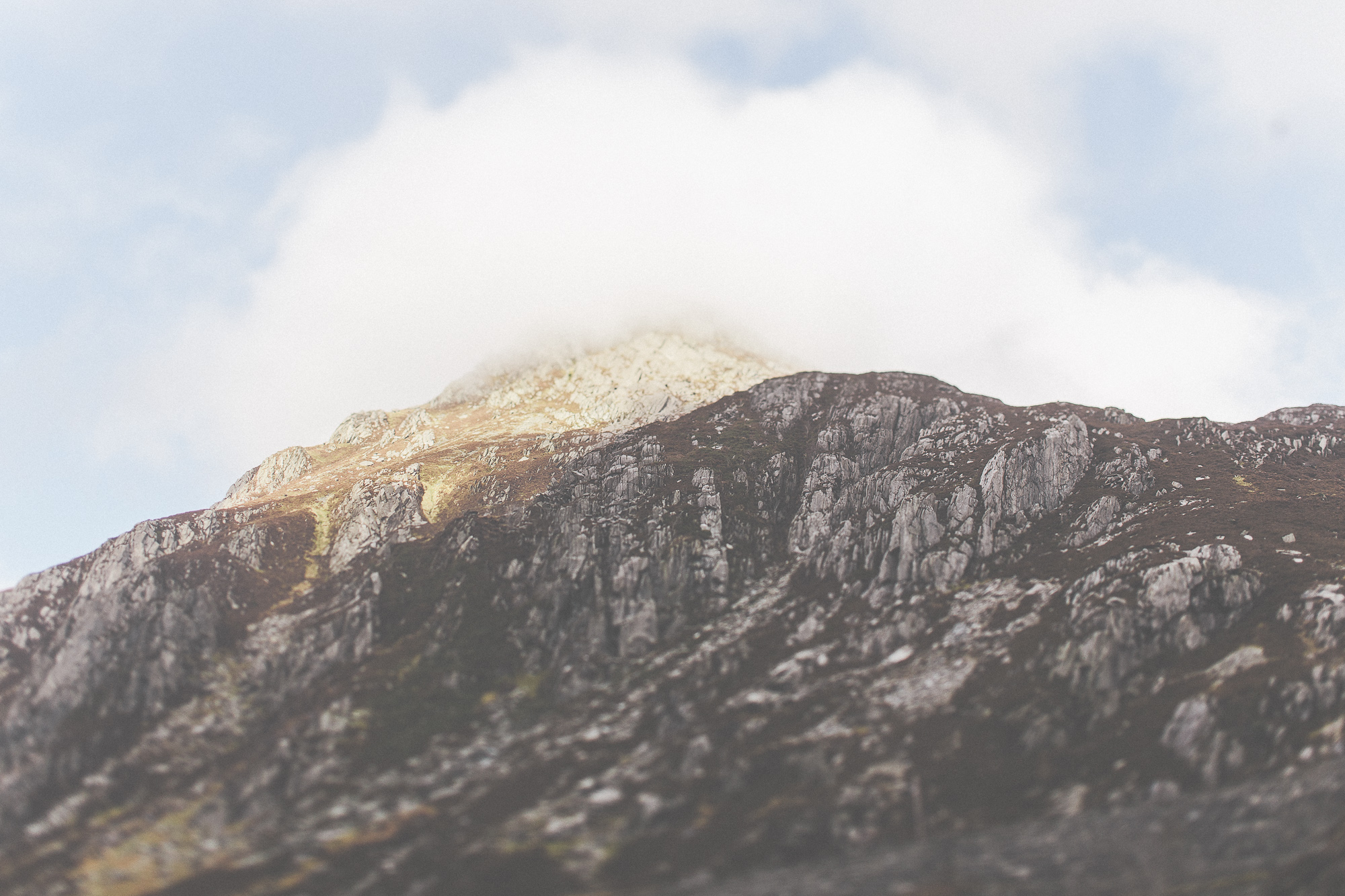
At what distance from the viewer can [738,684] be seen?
126375 mm

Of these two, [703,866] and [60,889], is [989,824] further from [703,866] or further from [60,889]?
[60,889]

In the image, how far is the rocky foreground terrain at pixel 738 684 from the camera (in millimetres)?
87312

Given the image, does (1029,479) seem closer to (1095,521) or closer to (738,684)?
(1095,521)

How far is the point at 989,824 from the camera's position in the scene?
89.2m

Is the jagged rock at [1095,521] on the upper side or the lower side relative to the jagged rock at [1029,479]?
lower

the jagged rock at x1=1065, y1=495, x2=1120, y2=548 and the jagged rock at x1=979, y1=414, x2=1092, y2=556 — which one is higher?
the jagged rock at x1=979, y1=414, x2=1092, y2=556

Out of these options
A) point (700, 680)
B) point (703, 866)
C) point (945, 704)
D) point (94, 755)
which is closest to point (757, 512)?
point (700, 680)

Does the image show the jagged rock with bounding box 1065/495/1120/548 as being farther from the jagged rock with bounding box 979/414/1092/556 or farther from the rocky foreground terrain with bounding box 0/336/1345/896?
the jagged rock with bounding box 979/414/1092/556

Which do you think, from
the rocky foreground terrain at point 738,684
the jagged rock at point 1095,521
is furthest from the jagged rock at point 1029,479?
the jagged rock at point 1095,521

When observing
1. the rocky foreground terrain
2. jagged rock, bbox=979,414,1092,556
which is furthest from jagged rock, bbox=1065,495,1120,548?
jagged rock, bbox=979,414,1092,556

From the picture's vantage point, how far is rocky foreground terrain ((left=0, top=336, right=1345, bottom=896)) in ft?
286

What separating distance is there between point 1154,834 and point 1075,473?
333ft

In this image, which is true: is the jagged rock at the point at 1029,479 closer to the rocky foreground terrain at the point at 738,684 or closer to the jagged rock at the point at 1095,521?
the rocky foreground terrain at the point at 738,684

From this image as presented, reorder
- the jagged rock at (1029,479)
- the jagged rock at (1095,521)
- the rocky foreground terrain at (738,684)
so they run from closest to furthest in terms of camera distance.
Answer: the rocky foreground terrain at (738,684)
the jagged rock at (1095,521)
the jagged rock at (1029,479)
